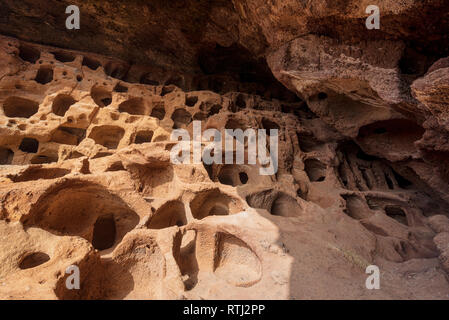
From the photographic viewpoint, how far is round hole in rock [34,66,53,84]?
7586 mm

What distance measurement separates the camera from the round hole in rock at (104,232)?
171 inches

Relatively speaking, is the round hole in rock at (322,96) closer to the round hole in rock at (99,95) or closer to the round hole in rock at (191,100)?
the round hole in rock at (191,100)

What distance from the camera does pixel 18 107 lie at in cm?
696

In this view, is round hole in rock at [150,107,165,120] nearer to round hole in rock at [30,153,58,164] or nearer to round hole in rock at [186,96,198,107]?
round hole in rock at [186,96,198,107]

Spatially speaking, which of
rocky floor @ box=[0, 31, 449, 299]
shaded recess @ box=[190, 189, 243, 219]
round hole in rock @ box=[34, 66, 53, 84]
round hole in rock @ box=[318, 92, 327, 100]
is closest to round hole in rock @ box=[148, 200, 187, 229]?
rocky floor @ box=[0, 31, 449, 299]

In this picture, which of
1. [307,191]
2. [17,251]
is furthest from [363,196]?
[17,251]

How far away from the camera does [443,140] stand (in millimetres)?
3881

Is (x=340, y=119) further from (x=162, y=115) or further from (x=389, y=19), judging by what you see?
(x=162, y=115)

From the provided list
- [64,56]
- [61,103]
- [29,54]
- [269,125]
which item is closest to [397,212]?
[269,125]

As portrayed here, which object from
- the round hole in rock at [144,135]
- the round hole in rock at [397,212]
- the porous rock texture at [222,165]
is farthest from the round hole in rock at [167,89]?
the round hole in rock at [397,212]

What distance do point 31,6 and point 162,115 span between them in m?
5.26

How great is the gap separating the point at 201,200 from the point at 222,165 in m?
1.41

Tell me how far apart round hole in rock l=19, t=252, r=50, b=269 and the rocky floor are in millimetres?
15

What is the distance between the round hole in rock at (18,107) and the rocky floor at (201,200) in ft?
0.13
